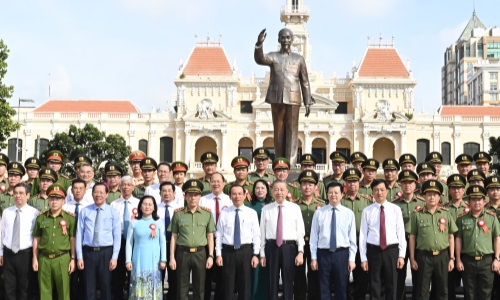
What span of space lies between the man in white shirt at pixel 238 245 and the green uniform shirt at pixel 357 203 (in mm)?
1469

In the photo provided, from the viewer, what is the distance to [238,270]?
849cm

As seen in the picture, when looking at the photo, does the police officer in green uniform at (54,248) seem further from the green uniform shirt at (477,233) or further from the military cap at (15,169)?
the green uniform shirt at (477,233)

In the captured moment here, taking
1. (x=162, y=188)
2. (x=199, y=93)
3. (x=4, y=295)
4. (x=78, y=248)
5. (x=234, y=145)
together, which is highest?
(x=199, y=93)

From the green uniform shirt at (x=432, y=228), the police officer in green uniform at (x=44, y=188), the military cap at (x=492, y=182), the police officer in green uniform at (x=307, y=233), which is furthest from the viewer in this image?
the police officer in green uniform at (x=44, y=188)

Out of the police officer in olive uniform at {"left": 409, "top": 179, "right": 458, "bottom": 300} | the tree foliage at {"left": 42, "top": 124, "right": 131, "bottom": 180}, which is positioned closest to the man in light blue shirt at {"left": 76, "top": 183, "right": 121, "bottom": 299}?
the police officer in olive uniform at {"left": 409, "top": 179, "right": 458, "bottom": 300}

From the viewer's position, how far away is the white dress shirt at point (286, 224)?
8469mm

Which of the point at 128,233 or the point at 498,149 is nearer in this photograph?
the point at 128,233

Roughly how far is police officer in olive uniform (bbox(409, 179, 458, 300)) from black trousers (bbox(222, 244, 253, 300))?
2205 millimetres

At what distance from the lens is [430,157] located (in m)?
11.4

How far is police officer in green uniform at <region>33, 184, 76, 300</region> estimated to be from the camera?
8.41 m

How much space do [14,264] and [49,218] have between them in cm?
81

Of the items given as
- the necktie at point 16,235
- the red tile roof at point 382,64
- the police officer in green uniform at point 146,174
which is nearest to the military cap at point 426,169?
the police officer in green uniform at point 146,174

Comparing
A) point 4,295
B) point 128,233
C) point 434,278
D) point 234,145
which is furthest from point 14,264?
point 234,145

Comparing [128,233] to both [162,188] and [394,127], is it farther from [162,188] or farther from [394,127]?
[394,127]
